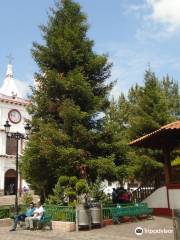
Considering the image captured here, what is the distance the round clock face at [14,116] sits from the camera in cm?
4785

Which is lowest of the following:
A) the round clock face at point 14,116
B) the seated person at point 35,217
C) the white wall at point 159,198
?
the seated person at point 35,217

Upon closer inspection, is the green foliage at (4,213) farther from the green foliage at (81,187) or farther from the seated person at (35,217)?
the green foliage at (81,187)

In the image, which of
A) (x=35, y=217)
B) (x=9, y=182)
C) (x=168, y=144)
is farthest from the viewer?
(x=9, y=182)

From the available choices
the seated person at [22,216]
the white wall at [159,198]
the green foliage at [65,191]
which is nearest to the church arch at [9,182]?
the white wall at [159,198]

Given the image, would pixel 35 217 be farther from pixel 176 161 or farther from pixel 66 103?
pixel 176 161

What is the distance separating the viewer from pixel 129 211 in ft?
51.6

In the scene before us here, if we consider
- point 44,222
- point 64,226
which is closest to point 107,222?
point 64,226

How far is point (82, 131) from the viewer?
58.8 ft

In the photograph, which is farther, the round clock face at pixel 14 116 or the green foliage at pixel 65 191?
the round clock face at pixel 14 116

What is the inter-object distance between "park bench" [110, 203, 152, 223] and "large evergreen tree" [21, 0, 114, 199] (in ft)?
7.82

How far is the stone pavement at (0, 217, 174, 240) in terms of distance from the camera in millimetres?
11867

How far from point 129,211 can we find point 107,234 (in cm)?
337

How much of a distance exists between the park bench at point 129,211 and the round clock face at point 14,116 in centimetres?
3375

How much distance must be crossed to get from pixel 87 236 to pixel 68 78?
9.09 meters
